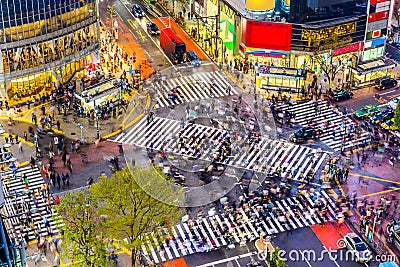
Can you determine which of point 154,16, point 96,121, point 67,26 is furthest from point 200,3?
point 96,121

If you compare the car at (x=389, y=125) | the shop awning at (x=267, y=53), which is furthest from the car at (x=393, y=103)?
the shop awning at (x=267, y=53)

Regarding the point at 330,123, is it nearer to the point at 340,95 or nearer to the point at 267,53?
the point at 340,95

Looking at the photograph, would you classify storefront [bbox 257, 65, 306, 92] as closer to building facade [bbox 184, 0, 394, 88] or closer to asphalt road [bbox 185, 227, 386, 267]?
building facade [bbox 184, 0, 394, 88]

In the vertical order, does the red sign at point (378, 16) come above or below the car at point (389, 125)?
above

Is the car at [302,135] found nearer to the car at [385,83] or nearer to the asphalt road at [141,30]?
the car at [385,83]

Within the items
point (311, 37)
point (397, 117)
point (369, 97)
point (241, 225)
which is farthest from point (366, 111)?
point (241, 225)
